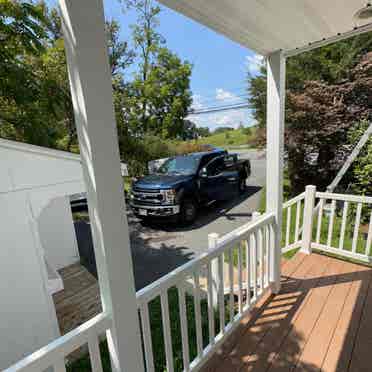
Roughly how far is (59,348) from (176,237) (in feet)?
13.6

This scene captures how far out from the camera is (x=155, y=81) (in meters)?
9.67

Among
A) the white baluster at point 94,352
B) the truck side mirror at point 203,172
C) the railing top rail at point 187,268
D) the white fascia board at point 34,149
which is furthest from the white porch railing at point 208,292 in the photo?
the truck side mirror at point 203,172

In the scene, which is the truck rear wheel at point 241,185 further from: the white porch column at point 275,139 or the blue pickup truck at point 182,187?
the white porch column at point 275,139

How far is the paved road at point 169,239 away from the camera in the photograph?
399cm

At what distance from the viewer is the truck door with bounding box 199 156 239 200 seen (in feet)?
19.0

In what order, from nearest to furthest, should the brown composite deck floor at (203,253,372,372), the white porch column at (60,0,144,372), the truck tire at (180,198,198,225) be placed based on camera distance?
the white porch column at (60,0,144,372) < the brown composite deck floor at (203,253,372,372) < the truck tire at (180,198,198,225)

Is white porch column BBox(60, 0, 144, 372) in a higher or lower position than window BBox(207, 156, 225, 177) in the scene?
higher

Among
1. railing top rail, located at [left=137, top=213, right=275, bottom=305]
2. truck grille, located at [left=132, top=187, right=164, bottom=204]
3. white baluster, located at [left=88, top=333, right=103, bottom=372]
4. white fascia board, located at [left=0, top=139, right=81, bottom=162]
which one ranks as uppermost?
white fascia board, located at [left=0, top=139, right=81, bottom=162]

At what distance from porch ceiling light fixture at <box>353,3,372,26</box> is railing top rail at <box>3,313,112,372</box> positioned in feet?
7.29

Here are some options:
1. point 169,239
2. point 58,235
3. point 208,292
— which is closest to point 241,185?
point 169,239

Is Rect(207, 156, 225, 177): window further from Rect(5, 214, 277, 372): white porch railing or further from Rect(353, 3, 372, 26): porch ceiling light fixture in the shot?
Rect(353, 3, 372, 26): porch ceiling light fixture

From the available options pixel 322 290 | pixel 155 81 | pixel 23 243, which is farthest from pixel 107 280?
pixel 155 81

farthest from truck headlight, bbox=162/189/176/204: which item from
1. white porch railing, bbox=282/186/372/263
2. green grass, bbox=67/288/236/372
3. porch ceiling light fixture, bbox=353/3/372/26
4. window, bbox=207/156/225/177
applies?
porch ceiling light fixture, bbox=353/3/372/26

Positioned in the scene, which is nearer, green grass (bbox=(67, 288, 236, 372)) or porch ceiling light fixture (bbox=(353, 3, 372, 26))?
porch ceiling light fixture (bbox=(353, 3, 372, 26))
